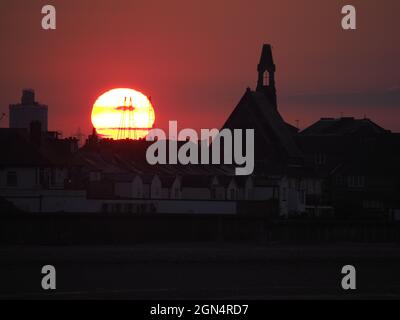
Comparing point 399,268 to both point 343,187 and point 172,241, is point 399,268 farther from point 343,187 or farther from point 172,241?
point 343,187

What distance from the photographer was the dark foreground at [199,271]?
50500 mm

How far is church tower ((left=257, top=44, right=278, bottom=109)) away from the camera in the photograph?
136375mm

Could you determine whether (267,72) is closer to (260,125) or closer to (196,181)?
(260,125)

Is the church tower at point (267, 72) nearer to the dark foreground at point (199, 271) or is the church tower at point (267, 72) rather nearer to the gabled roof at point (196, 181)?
the gabled roof at point (196, 181)

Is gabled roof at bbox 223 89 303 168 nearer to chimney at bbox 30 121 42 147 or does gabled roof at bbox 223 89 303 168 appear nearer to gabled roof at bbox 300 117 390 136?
gabled roof at bbox 300 117 390 136

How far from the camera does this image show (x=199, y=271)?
2297 inches

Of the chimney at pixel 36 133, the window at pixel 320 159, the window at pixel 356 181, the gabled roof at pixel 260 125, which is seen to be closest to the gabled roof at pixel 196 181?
the chimney at pixel 36 133

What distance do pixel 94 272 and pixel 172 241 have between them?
18274mm

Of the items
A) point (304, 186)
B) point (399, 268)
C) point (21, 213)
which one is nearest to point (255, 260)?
point (399, 268)

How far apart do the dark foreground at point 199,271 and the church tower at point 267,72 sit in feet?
211

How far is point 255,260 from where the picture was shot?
210 ft

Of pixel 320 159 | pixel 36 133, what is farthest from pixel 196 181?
pixel 320 159

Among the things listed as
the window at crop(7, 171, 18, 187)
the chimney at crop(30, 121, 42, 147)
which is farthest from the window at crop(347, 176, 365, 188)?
the window at crop(7, 171, 18, 187)

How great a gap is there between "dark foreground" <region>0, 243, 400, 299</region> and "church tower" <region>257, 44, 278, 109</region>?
6433cm
